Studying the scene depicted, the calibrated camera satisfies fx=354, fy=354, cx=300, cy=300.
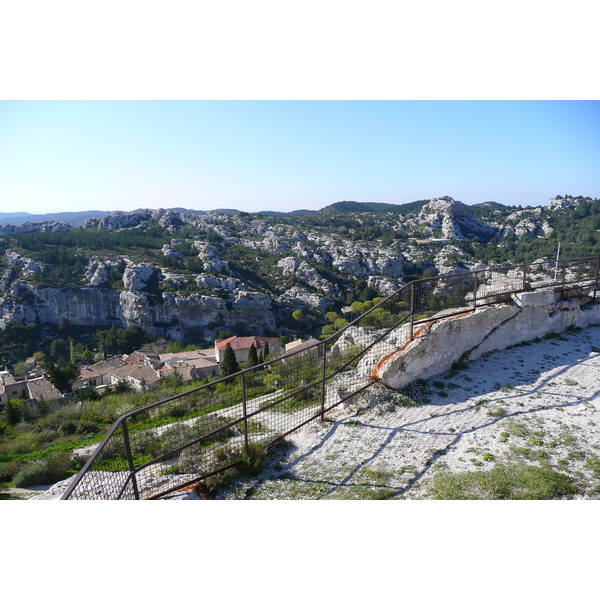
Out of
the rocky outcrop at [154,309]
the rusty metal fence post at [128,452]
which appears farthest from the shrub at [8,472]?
the rocky outcrop at [154,309]

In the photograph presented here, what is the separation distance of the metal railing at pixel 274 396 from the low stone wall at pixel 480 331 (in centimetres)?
23

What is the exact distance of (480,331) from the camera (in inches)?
269

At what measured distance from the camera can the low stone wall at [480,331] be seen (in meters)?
5.97

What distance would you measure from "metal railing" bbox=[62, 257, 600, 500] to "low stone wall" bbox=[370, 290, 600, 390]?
233 mm

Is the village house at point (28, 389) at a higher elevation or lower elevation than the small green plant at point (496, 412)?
lower

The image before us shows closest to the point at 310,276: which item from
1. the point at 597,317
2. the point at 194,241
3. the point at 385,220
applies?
the point at 194,241

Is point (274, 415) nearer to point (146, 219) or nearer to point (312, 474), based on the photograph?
point (312, 474)

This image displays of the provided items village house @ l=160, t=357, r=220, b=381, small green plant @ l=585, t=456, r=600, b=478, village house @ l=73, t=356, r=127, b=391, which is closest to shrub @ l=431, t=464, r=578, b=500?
small green plant @ l=585, t=456, r=600, b=478

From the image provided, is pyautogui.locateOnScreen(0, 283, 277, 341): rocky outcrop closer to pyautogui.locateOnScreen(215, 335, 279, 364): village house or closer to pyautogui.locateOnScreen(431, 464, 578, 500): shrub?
pyautogui.locateOnScreen(215, 335, 279, 364): village house

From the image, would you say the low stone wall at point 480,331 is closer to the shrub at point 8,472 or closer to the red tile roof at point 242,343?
the shrub at point 8,472

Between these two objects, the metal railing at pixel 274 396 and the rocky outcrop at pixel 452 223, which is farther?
the rocky outcrop at pixel 452 223

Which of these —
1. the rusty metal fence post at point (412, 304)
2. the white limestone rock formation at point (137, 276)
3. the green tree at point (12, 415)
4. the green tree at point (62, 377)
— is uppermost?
the rusty metal fence post at point (412, 304)

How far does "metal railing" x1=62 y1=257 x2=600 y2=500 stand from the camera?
375 centimetres

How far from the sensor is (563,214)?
85875 millimetres
